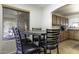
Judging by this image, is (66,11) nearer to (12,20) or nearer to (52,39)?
(52,39)

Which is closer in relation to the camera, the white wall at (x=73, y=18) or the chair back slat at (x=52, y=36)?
the white wall at (x=73, y=18)

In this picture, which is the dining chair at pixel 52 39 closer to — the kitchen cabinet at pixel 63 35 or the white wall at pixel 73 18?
the kitchen cabinet at pixel 63 35

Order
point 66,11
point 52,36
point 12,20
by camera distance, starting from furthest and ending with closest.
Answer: point 52,36 < point 66,11 < point 12,20

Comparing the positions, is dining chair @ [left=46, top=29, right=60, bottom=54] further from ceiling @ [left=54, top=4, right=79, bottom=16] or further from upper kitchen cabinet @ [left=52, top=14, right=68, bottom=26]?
ceiling @ [left=54, top=4, right=79, bottom=16]

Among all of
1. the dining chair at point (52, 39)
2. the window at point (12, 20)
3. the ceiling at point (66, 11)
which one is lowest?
the dining chair at point (52, 39)

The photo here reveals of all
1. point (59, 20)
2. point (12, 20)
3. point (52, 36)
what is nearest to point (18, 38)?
point (12, 20)

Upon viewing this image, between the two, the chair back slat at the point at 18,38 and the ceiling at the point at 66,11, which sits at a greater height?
the ceiling at the point at 66,11

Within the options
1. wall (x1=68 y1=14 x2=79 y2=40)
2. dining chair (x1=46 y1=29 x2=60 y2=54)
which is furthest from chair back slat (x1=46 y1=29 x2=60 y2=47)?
wall (x1=68 y1=14 x2=79 y2=40)

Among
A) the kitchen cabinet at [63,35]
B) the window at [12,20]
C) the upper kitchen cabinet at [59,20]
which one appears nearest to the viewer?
the window at [12,20]

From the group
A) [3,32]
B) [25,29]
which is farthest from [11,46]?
[25,29]

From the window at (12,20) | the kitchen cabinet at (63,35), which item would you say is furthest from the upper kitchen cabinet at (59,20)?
the window at (12,20)

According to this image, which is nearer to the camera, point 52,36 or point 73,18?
point 73,18

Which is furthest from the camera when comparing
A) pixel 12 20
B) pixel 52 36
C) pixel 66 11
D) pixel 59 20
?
pixel 52 36
